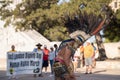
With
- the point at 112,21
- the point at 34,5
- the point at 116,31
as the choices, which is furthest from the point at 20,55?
the point at 116,31

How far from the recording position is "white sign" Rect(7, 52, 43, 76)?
50.8 ft

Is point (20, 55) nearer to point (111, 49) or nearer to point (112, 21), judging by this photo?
A: point (112, 21)

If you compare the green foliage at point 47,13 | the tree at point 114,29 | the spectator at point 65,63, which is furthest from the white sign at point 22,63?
the tree at point 114,29

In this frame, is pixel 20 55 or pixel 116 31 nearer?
pixel 20 55

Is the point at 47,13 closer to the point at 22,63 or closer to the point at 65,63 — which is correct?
the point at 22,63

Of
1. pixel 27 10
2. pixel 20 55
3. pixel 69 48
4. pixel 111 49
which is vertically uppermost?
pixel 27 10

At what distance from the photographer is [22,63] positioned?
1570cm

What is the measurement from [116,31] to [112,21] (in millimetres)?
2490

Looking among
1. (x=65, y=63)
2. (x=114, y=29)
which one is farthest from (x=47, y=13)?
(x=65, y=63)

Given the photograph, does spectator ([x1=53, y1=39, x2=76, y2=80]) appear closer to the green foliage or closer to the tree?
the green foliage

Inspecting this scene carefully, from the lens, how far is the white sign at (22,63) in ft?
50.8

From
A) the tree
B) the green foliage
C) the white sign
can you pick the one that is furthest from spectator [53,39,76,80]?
the tree

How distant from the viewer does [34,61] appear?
646 inches

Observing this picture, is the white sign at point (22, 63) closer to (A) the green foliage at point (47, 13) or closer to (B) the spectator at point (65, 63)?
(B) the spectator at point (65, 63)
